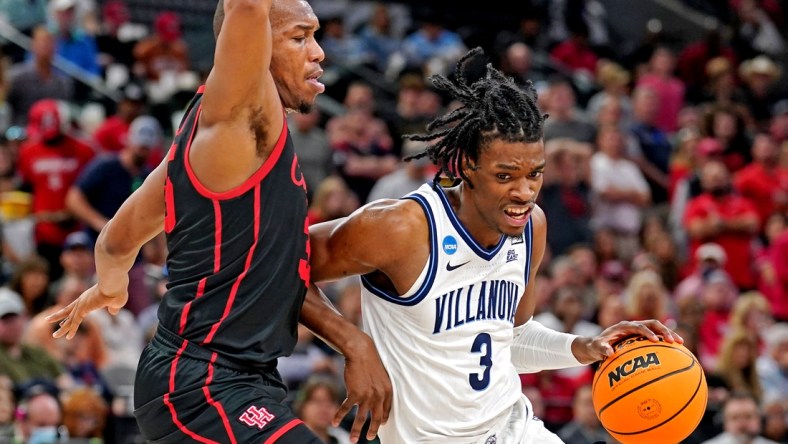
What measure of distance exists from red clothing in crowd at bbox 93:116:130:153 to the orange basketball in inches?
281

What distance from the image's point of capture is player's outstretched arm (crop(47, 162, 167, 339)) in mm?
4547

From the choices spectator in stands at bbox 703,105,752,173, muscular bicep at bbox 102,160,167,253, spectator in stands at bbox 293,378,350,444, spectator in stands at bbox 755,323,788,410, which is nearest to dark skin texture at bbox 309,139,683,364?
muscular bicep at bbox 102,160,167,253

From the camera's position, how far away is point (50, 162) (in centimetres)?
1031

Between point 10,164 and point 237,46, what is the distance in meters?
7.01

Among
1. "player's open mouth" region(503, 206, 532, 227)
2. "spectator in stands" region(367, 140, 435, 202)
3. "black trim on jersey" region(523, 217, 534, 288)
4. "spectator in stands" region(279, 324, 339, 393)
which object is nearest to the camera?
"player's open mouth" region(503, 206, 532, 227)

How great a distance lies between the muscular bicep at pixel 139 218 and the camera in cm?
452

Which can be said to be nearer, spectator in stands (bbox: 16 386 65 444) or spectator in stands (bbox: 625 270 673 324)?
spectator in stands (bbox: 16 386 65 444)

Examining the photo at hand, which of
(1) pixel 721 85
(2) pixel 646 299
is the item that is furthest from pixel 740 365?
(1) pixel 721 85

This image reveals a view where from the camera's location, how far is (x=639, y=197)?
466 inches

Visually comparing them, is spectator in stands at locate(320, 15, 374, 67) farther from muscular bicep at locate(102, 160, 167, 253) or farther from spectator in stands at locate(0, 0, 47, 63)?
muscular bicep at locate(102, 160, 167, 253)

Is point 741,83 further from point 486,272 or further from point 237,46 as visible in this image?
point 237,46

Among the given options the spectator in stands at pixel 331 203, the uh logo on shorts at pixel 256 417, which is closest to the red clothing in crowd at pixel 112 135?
the spectator in stands at pixel 331 203

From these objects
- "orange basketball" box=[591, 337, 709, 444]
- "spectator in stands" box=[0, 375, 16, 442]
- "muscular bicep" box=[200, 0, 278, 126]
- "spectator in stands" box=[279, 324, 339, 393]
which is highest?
"muscular bicep" box=[200, 0, 278, 126]

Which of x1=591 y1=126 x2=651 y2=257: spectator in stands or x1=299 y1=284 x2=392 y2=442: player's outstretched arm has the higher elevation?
x1=299 y1=284 x2=392 y2=442: player's outstretched arm
